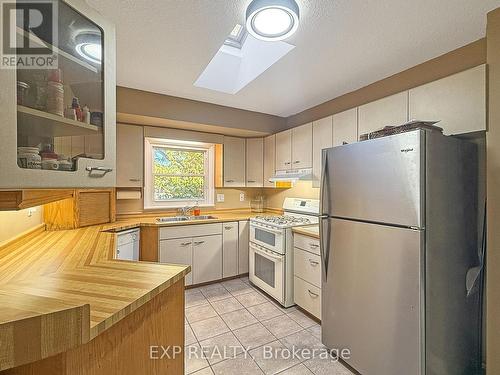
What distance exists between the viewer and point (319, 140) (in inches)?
108

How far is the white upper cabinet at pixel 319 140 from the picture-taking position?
8.66 ft

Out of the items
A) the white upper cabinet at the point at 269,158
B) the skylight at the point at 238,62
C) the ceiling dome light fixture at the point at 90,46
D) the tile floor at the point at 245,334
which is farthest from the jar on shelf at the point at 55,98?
the white upper cabinet at the point at 269,158

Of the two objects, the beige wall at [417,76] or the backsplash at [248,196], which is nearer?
the beige wall at [417,76]

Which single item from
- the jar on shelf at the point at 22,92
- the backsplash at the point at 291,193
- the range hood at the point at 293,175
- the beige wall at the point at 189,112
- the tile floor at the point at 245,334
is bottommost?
the tile floor at the point at 245,334

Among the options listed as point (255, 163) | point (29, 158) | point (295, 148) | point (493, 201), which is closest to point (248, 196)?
point (255, 163)

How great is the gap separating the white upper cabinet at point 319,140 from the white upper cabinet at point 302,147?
8 cm

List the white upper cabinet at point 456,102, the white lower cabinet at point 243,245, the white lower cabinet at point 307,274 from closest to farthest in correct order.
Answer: the white upper cabinet at point 456,102, the white lower cabinet at point 307,274, the white lower cabinet at point 243,245

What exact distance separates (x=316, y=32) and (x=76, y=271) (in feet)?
6.42

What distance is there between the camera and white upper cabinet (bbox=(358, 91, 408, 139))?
1.96 m

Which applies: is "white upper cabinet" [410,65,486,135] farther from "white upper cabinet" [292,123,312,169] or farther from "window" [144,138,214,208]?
"window" [144,138,214,208]

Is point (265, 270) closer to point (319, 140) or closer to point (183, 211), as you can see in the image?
point (183, 211)

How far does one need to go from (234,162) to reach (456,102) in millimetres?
2581

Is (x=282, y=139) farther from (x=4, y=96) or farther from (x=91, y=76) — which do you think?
(x=4, y=96)

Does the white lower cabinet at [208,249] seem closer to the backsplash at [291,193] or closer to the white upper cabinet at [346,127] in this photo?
the backsplash at [291,193]
